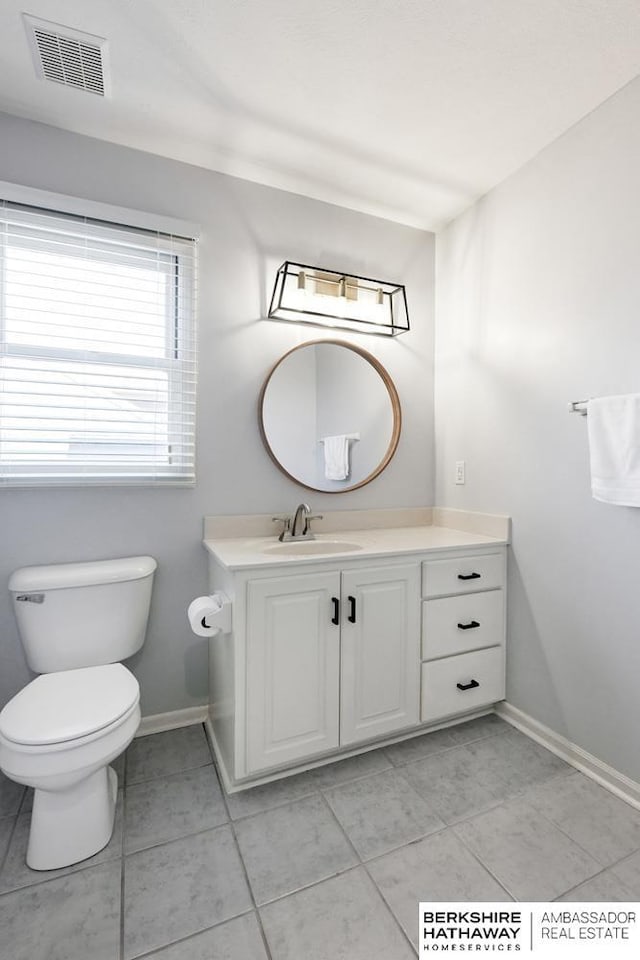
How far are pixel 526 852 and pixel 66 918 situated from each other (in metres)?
1.24

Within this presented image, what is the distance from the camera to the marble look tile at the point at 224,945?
1.05 meters

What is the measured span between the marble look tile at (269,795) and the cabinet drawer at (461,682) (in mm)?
540

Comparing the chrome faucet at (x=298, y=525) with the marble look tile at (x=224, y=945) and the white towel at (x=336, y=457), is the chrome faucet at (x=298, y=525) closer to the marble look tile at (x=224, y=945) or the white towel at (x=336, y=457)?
the white towel at (x=336, y=457)

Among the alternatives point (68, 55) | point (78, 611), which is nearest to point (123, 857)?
point (78, 611)

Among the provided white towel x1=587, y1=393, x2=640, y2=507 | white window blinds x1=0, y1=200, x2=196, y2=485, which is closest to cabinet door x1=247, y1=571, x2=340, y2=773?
white window blinds x1=0, y1=200, x2=196, y2=485

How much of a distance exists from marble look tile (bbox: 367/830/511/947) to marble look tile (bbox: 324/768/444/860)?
0.15ft

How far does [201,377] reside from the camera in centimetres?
198

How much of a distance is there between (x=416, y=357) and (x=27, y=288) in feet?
5.80

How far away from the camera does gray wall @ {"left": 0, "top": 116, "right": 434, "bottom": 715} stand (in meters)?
1.74

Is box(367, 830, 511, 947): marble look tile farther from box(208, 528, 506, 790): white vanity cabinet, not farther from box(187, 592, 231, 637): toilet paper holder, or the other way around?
box(187, 592, 231, 637): toilet paper holder

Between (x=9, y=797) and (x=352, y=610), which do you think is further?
(x=352, y=610)

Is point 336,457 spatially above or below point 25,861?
above

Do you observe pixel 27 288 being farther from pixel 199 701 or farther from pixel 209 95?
pixel 199 701

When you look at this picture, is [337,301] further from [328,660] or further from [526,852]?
[526,852]
